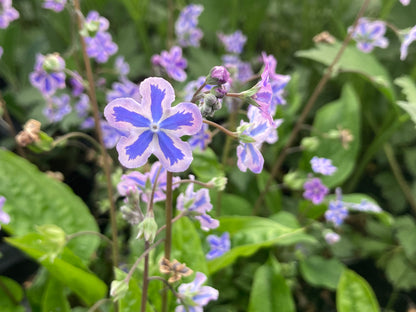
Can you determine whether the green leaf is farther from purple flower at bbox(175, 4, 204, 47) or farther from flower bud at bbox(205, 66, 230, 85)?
purple flower at bbox(175, 4, 204, 47)

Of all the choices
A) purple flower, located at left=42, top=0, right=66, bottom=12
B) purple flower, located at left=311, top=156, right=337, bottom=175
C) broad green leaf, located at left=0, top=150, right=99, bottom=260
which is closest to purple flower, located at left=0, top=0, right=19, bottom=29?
purple flower, located at left=42, top=0, right=66, bottom=12

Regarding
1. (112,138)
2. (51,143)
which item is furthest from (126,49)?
(51,143)

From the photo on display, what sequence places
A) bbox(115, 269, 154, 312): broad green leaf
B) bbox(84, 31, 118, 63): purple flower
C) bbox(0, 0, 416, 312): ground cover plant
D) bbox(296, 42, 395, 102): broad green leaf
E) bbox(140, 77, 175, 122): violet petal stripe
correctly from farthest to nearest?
bbox(296, 42, 395, 102): broad green leaf
bbox(84, 31, 118, 63): purple flower
bbox(115, 269, 154, 312): broad green leaf
bbox(0, 0, 416, 312): ground cover plant
bbox(140, 77, 175, 122): violet petal stripe

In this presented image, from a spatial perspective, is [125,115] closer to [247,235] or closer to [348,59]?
[247,235]

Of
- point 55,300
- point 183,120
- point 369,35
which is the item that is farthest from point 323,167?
point 55,300

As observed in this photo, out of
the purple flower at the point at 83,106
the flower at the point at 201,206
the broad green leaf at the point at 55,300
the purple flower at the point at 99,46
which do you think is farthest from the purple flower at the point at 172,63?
the broad green leaf at the point at 55,300
